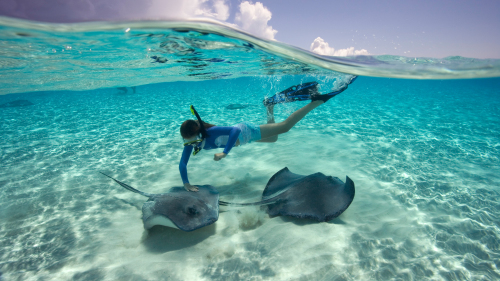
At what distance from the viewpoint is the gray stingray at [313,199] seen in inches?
144

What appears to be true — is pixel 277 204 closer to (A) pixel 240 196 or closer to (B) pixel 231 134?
(A) pixel 240 196

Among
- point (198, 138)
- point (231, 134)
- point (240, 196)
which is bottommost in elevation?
point (240, 196)

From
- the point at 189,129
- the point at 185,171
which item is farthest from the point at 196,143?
the point at 185,171

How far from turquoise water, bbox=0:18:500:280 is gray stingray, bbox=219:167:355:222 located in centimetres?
27

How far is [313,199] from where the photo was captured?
3.88 meters

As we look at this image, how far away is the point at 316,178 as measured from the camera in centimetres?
421

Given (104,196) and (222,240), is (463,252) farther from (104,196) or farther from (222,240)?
(104,196)

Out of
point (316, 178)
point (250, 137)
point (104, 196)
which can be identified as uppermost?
point (250, 137)

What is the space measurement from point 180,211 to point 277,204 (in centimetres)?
187

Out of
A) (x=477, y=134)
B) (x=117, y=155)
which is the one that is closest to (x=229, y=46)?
(x=117, y=155)

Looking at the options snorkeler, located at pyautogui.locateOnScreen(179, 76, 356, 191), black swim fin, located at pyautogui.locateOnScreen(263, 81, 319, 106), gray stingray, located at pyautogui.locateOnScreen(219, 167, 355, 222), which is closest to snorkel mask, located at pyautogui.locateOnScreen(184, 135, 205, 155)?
snorkeler, located at pyautogui.locateOnScreen(179, 76, 356, 191)

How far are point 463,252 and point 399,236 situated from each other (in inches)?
36.3

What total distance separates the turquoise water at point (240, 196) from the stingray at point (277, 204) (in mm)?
311

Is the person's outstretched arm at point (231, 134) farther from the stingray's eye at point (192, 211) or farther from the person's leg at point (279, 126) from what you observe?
the stingray's eye at point (192, 211)
